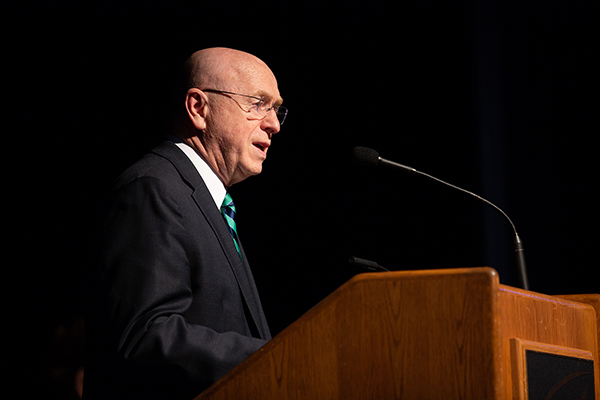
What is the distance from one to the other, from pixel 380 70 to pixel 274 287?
1320 mm

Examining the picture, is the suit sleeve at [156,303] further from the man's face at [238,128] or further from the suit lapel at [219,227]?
the man's face at [238,128]

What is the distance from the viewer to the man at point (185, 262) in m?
1.24

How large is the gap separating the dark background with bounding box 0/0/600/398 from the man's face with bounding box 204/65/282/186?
4.70ft

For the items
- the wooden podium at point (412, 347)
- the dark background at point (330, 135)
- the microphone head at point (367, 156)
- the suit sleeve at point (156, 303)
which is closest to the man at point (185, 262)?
the suit sleeve at point (156, 303)

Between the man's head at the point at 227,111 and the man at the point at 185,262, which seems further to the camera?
the man's head at the point at 227,111

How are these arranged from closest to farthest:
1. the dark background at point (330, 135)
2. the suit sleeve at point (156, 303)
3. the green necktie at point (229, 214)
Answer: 1. the suit sleeve at point (156, 303)
2. the green necktie at point (229, 214)
3. the dark background at point (330, 135)

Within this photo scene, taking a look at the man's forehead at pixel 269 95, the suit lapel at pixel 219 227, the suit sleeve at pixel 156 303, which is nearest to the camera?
the suit sleeve at pixel 156 303

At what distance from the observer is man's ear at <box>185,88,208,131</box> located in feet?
6.13

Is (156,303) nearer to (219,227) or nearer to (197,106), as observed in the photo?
(219,227)

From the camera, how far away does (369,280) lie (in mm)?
981

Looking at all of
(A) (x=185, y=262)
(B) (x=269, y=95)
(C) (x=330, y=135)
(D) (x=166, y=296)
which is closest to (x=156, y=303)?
(D) (x=166, y=296)

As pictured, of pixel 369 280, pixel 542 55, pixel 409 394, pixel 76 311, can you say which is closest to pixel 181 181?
pixel 369 280

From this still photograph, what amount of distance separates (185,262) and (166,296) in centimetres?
12

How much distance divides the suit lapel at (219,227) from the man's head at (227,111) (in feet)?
0.63
